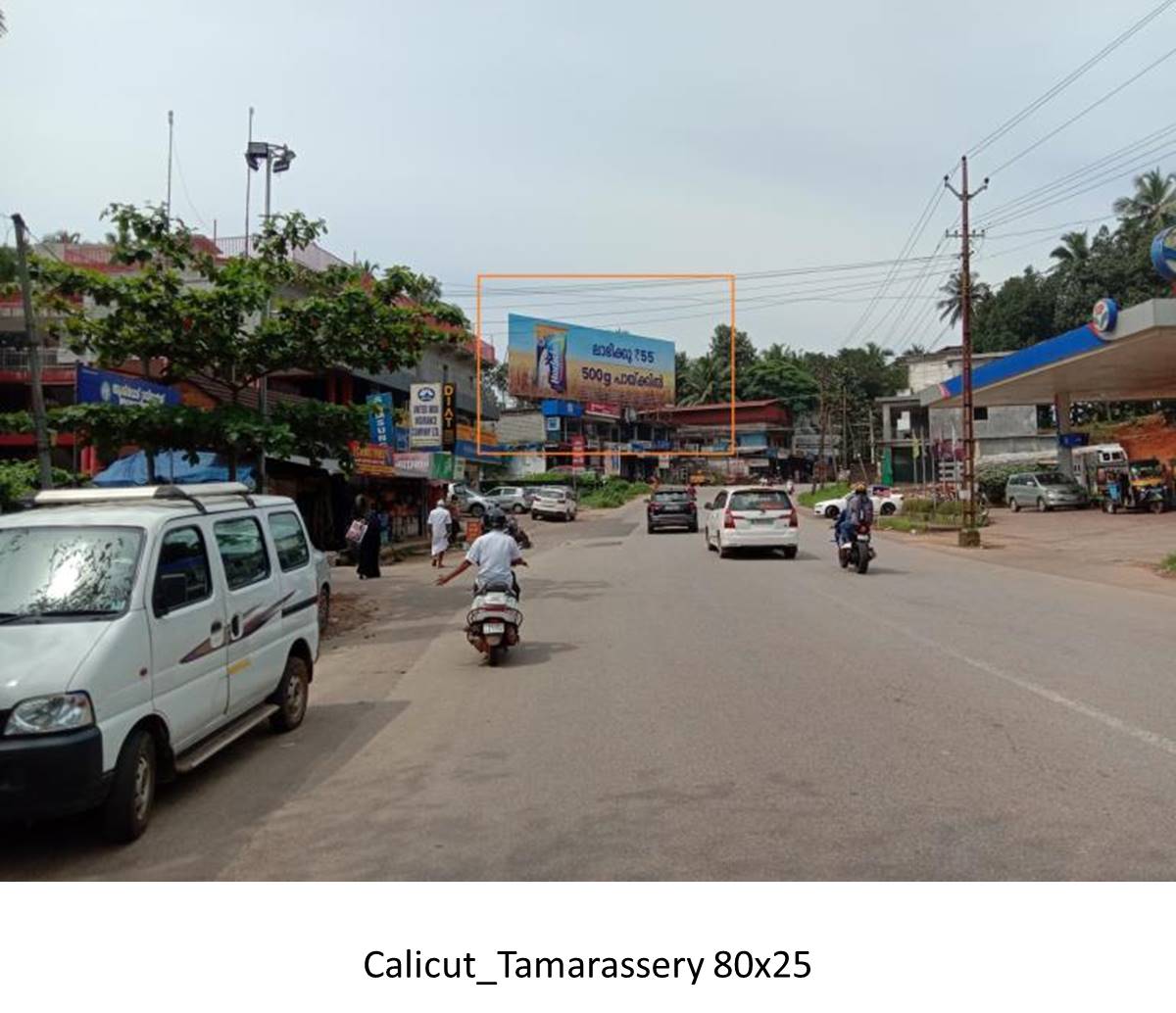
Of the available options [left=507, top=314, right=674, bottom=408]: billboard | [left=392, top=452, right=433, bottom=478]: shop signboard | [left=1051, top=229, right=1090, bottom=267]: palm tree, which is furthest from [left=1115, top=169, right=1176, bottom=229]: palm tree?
[left=392, top=452, right=433, bottom=478]: shop signboard

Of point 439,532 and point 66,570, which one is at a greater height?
point 66,570

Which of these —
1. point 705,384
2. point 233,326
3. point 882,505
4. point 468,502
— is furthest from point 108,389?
point 705,384

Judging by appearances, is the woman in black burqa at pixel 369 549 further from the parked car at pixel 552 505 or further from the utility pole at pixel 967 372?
the parked car at pixel 552 505

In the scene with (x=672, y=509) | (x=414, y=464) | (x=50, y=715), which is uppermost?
(x=414, y=464)

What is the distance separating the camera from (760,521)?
22.5 m

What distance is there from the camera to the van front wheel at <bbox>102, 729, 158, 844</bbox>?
5035 millimetres

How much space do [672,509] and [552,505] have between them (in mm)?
11864

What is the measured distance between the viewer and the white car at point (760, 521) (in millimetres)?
22344

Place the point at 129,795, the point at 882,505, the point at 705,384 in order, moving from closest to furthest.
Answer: the point at 129,795
the point at 882,505
the point at 705,384

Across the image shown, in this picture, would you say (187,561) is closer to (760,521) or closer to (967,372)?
(760,521)

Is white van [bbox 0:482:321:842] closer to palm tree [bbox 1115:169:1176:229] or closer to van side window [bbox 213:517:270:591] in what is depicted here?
van side window [bbox 213:517:270:591]

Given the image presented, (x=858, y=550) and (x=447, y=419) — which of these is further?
(x=447, y=419)

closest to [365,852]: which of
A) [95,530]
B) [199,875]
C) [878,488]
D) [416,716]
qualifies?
[199,875]

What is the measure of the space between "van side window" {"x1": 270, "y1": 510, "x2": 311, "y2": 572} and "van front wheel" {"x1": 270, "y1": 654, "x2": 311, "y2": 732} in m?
0.75
